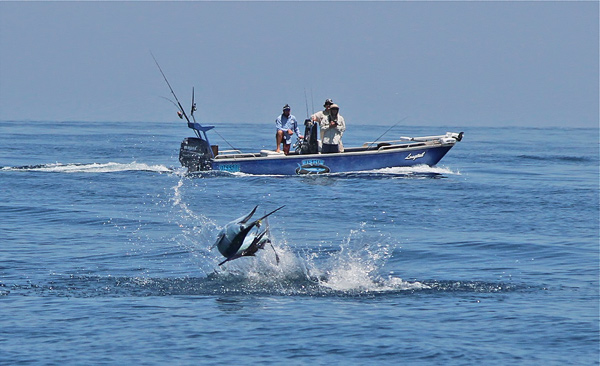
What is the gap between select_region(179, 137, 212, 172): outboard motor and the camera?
28127 mm

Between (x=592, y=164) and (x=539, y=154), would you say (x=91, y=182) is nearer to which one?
(x=592, y=164)

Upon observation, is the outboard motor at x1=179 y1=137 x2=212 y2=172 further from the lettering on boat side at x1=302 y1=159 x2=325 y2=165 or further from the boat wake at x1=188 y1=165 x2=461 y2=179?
the lettering on boat side at x1=302 y1=159 x2=325 y2=165

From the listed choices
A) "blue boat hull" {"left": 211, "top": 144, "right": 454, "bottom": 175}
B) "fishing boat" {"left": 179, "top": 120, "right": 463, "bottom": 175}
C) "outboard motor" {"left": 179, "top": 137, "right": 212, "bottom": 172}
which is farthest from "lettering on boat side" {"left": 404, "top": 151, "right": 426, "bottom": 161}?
"outboard motor" {"left": 179, "top": 137, "right": 212, "bottom": 172}

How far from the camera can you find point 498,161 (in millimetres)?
41250

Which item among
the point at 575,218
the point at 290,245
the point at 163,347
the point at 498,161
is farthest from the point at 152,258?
the point at 498,161

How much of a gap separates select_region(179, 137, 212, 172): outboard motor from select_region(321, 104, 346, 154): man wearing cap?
345cm

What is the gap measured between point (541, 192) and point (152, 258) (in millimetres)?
14680

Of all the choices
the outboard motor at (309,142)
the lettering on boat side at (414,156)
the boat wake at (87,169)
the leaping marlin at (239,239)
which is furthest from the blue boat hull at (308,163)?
the leaping marlin at (239,239)

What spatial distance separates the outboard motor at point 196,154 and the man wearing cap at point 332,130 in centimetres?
345

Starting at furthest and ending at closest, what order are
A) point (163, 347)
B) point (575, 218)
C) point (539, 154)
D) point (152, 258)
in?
point (539, 154)
point (575, 218)
point (152, 258)
point (163, 347)

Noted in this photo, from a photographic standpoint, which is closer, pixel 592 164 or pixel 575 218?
pixel 575 218

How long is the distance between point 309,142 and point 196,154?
3411 mm

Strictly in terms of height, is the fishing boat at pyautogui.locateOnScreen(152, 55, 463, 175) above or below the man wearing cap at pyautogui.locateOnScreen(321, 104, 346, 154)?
below

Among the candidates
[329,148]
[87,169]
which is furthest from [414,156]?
[87,169]
